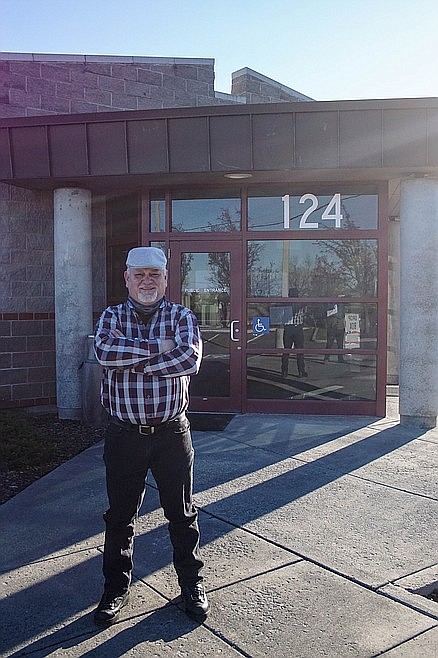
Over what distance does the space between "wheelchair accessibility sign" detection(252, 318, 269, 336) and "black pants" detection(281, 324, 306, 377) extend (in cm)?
25

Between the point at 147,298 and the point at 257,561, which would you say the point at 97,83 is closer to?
the point at 147,298

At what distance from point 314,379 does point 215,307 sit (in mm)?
1638

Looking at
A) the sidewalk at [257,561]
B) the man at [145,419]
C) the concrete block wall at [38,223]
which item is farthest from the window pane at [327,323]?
the man at [145,419]

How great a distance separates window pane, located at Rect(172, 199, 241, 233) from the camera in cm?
891

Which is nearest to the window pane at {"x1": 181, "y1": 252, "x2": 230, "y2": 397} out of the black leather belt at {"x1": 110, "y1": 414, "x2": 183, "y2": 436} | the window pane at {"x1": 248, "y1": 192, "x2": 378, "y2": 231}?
the window pane at {"x1": 248, "y1": 192, "x2": 378, "y2": 231}

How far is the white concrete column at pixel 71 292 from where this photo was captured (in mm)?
8938

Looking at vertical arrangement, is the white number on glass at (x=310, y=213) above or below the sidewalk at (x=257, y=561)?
above

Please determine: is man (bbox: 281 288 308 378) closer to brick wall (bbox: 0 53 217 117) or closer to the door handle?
the door handle

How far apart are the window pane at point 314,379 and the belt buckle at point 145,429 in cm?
543

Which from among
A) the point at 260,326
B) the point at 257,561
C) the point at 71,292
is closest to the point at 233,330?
the point at 260,326

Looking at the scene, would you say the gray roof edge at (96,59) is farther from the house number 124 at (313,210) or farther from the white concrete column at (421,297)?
the white concrete column at (421,297)

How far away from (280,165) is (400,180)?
1.66 meters

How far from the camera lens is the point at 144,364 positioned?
347 centimetres

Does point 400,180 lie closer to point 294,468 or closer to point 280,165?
point 280,165
